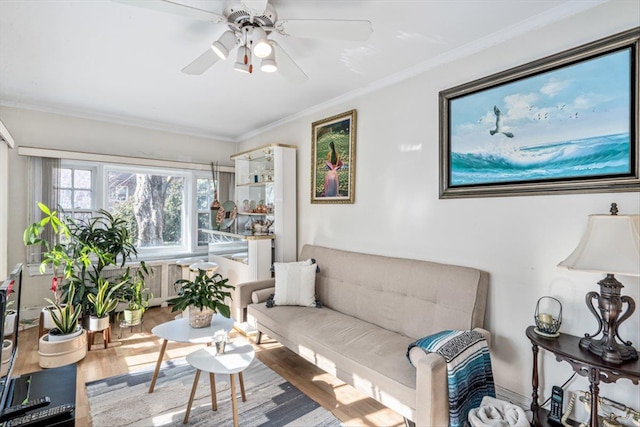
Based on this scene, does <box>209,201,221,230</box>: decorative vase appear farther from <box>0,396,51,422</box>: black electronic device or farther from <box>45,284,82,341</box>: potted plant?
<box>0,396,51,422</box>: black electronic device

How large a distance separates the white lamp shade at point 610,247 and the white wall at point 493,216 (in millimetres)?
263

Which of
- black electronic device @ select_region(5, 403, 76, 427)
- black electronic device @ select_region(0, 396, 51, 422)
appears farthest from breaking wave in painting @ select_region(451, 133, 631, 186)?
black electronic device @ select_region(0, 396, 51, 422)

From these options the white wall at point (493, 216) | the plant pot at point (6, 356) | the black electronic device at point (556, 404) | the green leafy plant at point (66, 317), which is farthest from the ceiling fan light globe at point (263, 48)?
the green leafy plant at point (66, 317)

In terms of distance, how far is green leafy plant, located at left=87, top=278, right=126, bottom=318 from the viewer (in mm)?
3094

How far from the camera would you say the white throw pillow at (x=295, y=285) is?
9.78 ft

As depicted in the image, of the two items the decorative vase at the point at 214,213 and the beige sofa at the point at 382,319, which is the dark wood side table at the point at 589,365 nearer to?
the beige sofa at the point at 382,319

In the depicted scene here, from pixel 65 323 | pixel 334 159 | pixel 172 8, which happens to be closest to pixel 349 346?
pixel 334 159

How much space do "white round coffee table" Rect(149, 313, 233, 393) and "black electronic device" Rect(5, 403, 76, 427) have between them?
866mm

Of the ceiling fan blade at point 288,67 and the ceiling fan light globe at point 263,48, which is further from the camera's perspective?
the ceiling fan blade at point 288,67

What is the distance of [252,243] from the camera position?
358 centimetres

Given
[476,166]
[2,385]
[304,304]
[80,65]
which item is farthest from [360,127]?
[2,385]

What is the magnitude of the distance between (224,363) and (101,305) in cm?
193

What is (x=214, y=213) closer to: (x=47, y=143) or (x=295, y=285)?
(x=47, y=143)

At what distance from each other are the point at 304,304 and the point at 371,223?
993 mm
